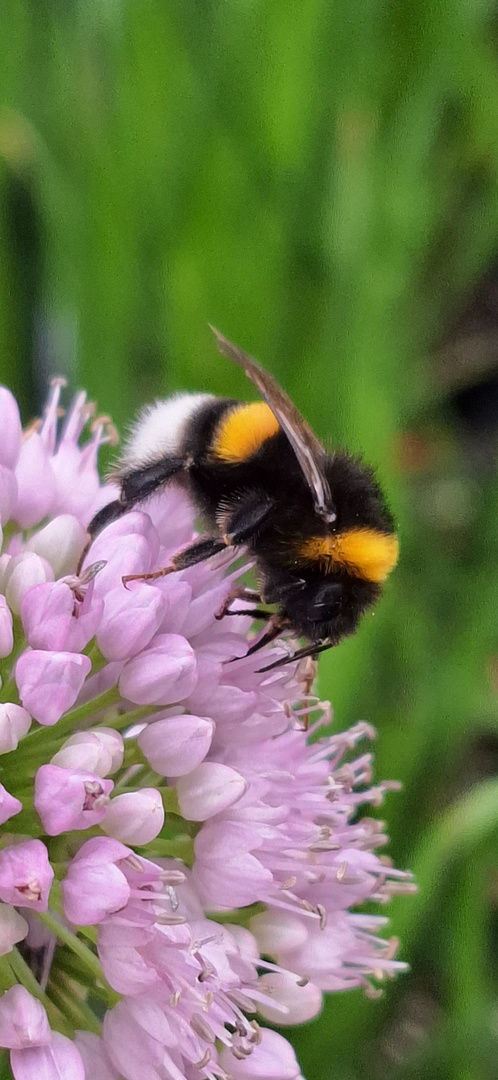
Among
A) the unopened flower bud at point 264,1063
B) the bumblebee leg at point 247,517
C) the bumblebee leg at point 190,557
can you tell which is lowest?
the unopened flower bud at point 264,1063

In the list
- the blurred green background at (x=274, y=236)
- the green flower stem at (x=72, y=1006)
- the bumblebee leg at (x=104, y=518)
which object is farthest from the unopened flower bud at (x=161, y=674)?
the blurred green background at (x=274, y=236)

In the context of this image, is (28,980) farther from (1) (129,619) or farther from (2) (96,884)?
(1) (129,619)

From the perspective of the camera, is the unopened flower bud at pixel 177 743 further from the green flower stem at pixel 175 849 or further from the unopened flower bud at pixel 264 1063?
the unopened flower bud at pixel 264 1063

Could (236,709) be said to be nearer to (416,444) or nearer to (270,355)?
(270,355)

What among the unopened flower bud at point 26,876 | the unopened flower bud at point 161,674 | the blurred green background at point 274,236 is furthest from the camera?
the blurred green background at point 274,236

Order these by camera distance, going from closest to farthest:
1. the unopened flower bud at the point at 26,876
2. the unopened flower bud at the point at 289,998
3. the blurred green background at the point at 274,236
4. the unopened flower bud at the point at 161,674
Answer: the unopened flower bud at the point at 26,876 < the unopened flower bud at the point at 161,674 < the unopened flower bud at the point at 289,998 < the blurred green background at the point at 274,236

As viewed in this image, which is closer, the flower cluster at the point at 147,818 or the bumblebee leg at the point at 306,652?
the flower cluster at the point at 147,818
